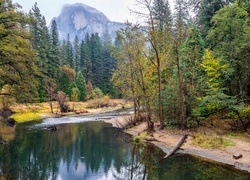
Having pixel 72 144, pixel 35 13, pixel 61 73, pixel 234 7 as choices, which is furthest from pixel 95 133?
pixel 35 13

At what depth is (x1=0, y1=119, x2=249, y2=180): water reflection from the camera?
12.0m

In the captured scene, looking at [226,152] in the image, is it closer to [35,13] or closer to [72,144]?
[72,144]

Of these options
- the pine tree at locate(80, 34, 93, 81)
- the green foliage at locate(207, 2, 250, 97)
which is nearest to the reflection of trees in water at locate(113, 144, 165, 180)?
the green foliage at locate(207, 2, 250, 97)

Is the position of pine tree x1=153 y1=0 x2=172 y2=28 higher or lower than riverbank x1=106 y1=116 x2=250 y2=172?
higher

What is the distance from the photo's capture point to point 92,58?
242 feet

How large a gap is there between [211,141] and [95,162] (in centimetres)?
787

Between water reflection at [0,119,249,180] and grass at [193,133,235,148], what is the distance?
2.09 metres

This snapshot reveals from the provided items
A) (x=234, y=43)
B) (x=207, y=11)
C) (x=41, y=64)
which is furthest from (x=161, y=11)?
(x=234, y=43)

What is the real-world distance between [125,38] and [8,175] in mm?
15893

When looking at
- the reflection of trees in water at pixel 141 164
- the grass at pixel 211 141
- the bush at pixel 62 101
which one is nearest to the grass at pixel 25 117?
the bush at pixel 62 101

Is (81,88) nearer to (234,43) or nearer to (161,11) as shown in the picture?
(161,11)

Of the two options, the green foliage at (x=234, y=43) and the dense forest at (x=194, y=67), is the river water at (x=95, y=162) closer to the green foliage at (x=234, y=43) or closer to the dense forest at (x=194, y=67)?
the dense forest at (x=194, y=67)

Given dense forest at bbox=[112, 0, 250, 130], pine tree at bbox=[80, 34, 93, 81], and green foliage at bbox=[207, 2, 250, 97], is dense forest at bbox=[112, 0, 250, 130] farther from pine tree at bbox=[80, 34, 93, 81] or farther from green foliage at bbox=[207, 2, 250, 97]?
pine tree at bbox=[80, 34, 93, 81]

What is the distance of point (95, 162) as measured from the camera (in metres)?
14.5
